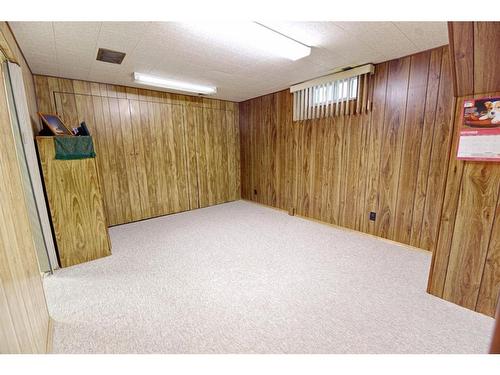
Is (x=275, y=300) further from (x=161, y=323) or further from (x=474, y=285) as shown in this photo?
(x=474, y=285)

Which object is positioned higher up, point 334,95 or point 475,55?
point 334,95

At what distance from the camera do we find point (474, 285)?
1581 millimetres

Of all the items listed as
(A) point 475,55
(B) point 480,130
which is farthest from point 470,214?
(A) point 475,55

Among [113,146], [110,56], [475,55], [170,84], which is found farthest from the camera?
[113,146]

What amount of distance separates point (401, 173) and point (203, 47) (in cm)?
264

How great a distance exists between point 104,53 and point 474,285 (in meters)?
3.88

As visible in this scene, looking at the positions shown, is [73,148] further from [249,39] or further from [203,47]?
[249,39]

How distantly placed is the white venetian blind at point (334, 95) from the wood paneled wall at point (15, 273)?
10.7 feet

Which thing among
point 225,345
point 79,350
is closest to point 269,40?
point 225,345

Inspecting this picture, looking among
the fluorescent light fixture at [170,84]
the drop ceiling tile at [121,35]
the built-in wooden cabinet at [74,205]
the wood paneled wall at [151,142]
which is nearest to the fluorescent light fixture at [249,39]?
Answer: the drop ceiling tile at [121,35]

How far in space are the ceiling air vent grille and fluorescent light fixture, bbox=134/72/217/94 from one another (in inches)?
15.7

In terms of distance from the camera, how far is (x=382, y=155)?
273 centimetres

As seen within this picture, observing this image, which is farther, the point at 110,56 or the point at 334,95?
the point at 334,95

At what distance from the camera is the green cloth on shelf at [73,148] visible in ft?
7.02
